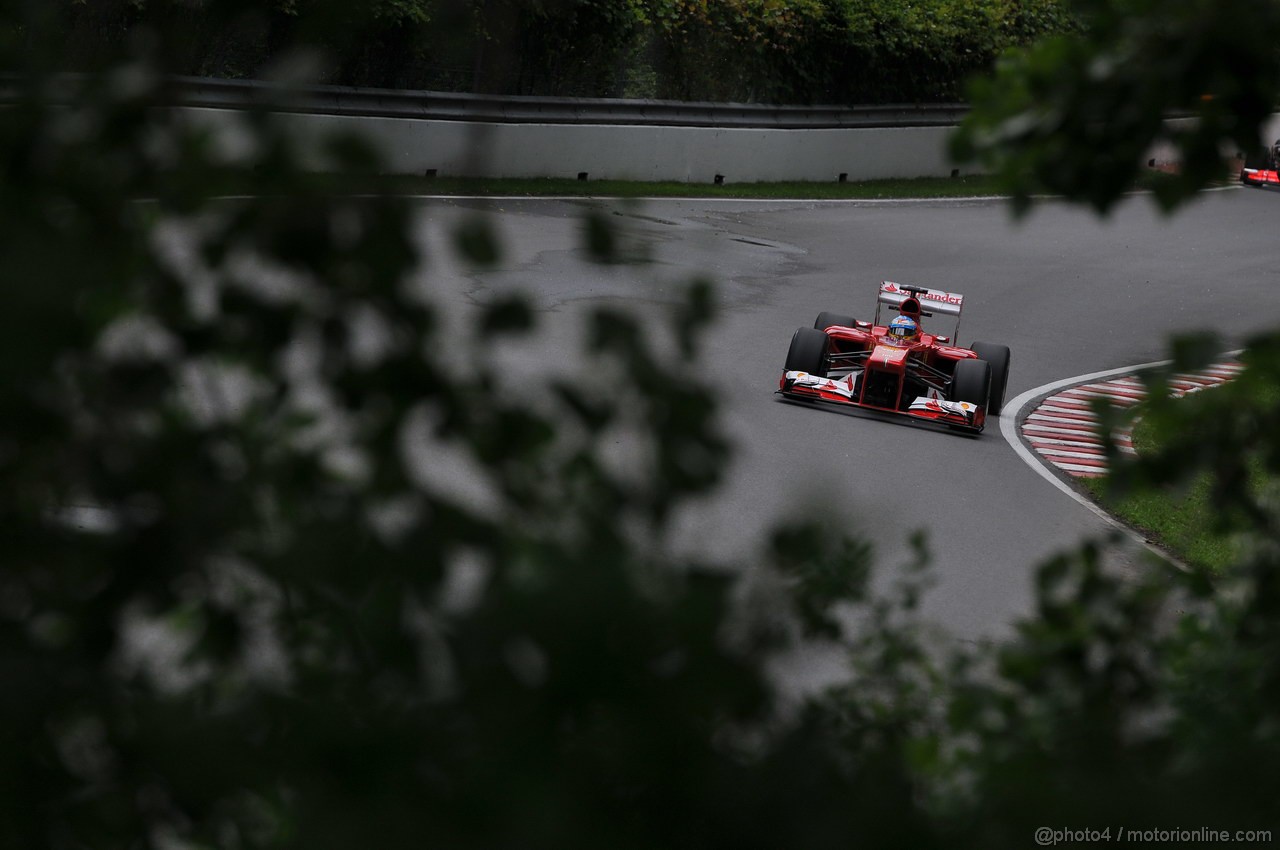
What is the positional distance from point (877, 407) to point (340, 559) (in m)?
10.9

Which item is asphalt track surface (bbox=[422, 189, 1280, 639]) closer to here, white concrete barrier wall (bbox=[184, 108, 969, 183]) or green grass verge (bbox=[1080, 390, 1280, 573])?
green grass verge (bbox=[1080, 390, 1280, 573])

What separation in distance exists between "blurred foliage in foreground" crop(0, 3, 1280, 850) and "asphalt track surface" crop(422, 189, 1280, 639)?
84 mm

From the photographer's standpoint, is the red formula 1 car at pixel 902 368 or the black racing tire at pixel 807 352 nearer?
the red formula 1 car at pixel 902 368

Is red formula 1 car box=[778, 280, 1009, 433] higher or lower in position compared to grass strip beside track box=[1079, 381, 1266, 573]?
higher

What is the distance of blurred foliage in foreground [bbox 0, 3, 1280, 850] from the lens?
1.21 metres

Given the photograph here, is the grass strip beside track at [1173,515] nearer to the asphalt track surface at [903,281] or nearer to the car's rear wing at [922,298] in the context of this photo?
the asphalt track surface at [903,281]

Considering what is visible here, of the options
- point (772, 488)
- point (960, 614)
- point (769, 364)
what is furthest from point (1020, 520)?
point (769, 364)

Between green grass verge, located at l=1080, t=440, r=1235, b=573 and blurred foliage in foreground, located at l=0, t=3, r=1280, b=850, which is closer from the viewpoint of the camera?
blurred foliage in foreground, located at l=0, t=3, r=1280, b=850

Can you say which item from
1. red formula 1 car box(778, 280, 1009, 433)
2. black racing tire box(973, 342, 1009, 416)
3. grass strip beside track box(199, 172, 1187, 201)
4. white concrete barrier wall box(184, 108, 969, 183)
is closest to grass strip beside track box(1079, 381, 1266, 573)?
red formula 1 car box(778, 280, 1009, 433)

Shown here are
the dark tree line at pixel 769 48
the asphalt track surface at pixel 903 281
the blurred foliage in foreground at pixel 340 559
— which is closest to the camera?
the blurred foliage in foreground at pixel 340 559

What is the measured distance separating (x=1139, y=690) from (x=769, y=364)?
1133 centimetres

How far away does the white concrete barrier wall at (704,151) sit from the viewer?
22.8 metres

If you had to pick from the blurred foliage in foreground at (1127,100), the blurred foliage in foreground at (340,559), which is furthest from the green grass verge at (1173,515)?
the blurred foliage in foreground at (340,559)

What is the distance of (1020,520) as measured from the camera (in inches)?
373
